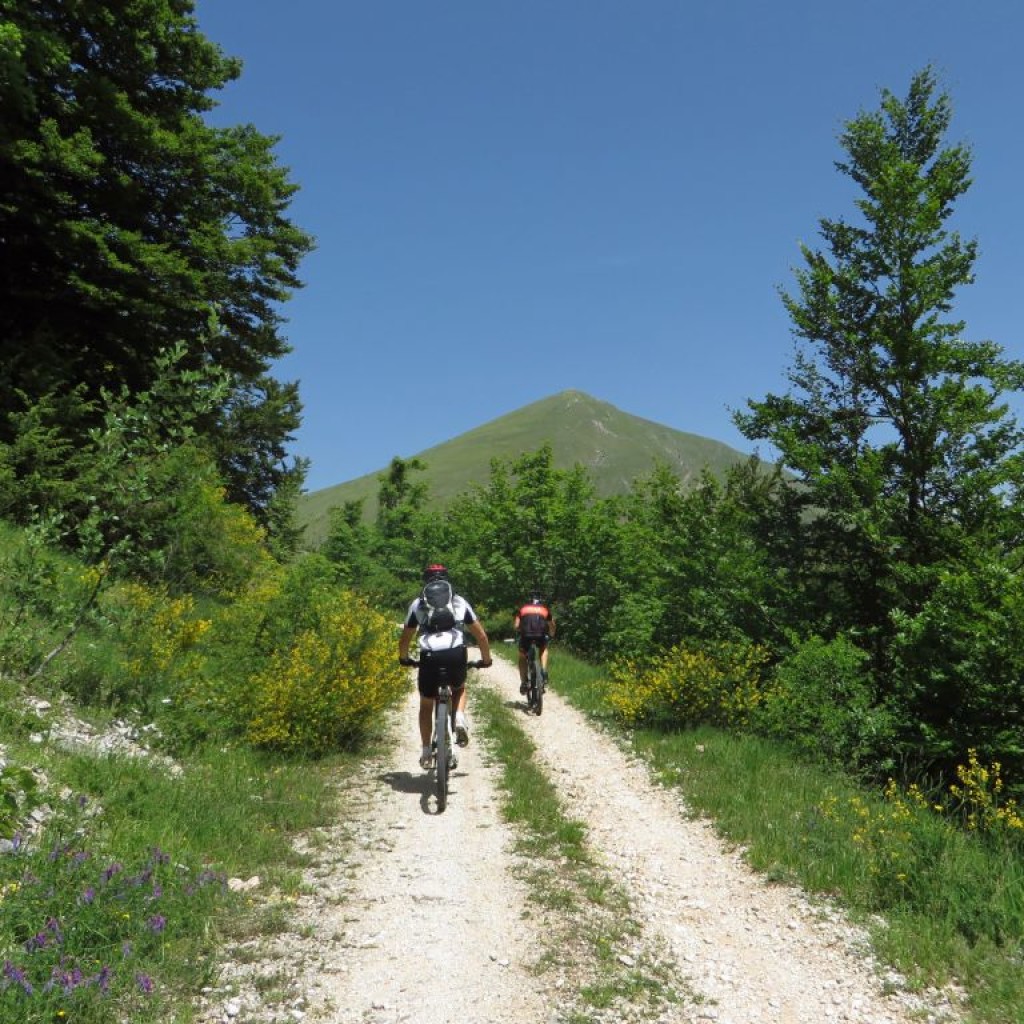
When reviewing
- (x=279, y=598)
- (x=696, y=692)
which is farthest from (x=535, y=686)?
(x=279, y=598)

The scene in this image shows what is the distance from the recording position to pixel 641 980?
424 cm

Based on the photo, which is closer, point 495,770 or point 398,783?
point 398,783

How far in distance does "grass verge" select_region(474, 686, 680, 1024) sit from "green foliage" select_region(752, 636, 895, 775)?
410 cm

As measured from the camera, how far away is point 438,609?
7.86 metres

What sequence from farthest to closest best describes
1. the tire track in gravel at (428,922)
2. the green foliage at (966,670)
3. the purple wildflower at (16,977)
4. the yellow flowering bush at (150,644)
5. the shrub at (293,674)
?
the green foliage at (966,670) < the shrub at (293,674) < the yellow flowering bush at (150,644) < the tire track in gravel at (428,922) < the purple wildflower at (16,977)

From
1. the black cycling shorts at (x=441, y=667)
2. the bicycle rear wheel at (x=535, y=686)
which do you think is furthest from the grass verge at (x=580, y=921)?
the bicycle rear wheel at (x=535, y=686)

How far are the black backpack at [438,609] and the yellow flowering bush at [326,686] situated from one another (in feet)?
7.09

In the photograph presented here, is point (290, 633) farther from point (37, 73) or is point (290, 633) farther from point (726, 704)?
point (37, 73)

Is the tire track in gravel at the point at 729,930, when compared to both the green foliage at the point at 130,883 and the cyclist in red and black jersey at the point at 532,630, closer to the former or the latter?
the green foliage at the point at 130,883

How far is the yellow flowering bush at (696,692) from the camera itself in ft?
35.6

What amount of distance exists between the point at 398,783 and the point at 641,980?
4606mm

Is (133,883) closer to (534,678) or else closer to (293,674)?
(293,674)

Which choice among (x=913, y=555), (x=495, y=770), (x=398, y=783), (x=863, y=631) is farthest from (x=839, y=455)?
(x=398, y=783)

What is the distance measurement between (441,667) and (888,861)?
474 centimetres
